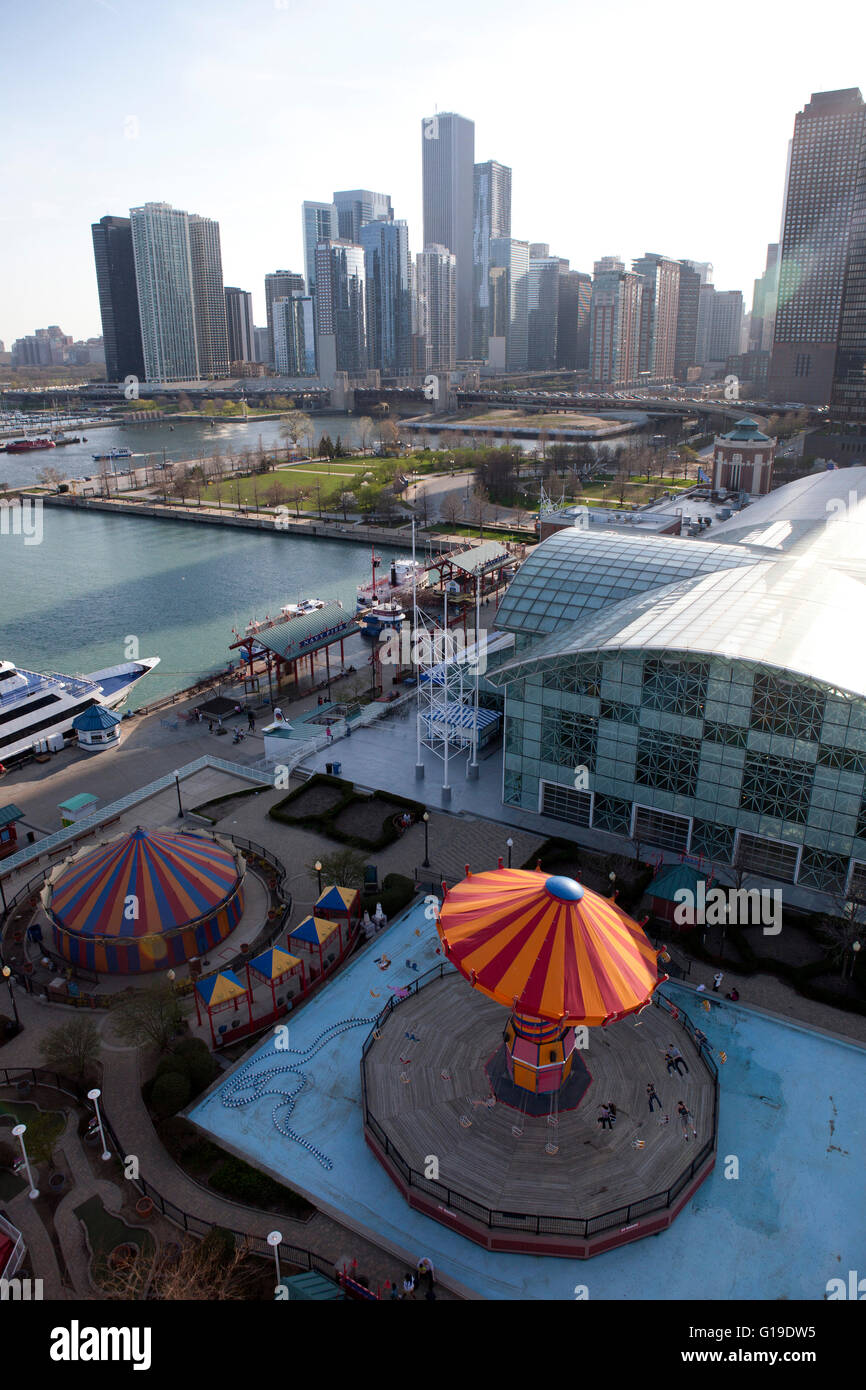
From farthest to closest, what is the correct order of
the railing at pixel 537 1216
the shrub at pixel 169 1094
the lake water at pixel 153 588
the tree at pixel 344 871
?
the lake water at pixel 153 588
the tree at pixel 344 871
the shrub at pixel 169 1094
the railing at pixel 537 1216

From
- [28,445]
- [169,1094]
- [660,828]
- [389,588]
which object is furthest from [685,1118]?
[28,445]

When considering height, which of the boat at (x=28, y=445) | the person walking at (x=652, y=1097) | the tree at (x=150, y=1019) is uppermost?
the boat at (x=28, y=445)

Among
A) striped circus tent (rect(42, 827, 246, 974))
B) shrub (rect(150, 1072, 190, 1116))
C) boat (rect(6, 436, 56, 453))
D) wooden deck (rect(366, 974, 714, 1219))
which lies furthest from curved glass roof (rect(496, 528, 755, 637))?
boat (rect(6, 436, 56, 453))

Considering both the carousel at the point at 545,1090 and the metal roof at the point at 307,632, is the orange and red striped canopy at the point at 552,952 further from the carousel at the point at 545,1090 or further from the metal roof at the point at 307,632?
the metal roof at the point at 307,632

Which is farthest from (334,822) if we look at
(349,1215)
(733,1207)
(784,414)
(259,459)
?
(784,414)

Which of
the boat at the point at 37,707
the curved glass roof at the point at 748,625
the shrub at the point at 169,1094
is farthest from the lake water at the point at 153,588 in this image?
the shrub at the point at 169,1094

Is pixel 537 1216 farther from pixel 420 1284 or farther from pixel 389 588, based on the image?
pixel 389 588

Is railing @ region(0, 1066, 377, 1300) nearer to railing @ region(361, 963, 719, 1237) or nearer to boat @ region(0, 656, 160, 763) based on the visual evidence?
railing @ region(361, 963, 719, 1237)
